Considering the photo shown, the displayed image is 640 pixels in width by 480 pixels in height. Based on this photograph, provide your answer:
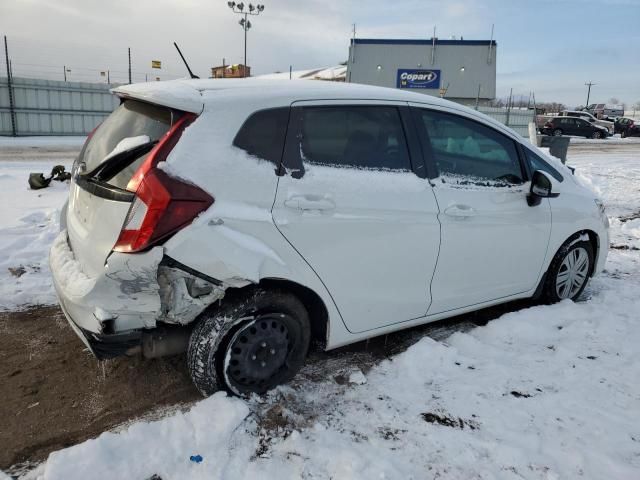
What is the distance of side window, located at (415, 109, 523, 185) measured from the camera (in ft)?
11.1

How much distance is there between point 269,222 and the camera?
2646 mm

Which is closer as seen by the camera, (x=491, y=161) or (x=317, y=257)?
(x=317, y=257)

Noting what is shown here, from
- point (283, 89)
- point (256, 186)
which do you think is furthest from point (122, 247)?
point (283, 89)

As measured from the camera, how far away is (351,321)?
10.2 ft

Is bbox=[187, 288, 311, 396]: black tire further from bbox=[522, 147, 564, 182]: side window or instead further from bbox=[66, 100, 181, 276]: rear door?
bbox=[522, 147, 564, 182]: side window

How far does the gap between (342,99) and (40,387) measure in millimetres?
2468

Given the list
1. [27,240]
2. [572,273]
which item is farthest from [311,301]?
[27,240]

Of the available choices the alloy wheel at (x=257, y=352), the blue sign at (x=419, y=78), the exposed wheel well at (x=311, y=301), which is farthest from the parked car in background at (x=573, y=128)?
the alloy wheel at (x=257, y=352)

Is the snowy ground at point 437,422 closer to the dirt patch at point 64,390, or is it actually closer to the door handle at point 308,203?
the dirt patch at point 64,390

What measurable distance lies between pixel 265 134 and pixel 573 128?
3366 cm

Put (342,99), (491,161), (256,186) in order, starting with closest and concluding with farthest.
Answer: (256,186) < (342,99) < (491,161)

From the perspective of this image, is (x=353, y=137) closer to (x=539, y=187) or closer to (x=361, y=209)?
(x=361, y=209)

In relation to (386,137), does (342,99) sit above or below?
above

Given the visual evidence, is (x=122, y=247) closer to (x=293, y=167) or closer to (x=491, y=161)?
(x=293, y=167)
